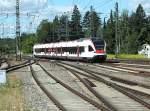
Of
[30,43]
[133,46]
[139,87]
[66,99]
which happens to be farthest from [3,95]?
[30,43]

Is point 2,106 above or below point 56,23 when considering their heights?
below

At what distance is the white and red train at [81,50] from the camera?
5169cm

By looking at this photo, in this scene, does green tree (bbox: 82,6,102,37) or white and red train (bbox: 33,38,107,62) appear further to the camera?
green tree (bbox: 82,6,102,37)

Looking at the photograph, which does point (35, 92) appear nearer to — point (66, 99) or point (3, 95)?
point (3, 95)

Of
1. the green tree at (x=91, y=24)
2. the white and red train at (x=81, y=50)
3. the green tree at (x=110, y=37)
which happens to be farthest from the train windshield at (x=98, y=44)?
the green tree at (x=110, y=37)

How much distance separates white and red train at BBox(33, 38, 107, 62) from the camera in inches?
2035

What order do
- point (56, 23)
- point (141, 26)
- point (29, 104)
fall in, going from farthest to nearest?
point (56, 23) < point (141, 26) < point (29, 104)

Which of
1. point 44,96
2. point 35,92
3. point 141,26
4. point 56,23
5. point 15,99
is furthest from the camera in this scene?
point 56,23

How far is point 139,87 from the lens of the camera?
20.9 meters

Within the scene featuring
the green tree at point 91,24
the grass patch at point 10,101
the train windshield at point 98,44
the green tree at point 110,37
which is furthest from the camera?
the green tree at point 110,37

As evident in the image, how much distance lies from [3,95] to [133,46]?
109 m

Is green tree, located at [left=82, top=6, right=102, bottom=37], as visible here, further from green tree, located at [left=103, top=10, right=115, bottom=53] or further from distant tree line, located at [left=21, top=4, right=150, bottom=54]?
green tree, located at [left=103, top=10, right=115, bottom=53]

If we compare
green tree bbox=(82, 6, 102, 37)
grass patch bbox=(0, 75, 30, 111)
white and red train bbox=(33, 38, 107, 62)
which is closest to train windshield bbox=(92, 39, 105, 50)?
white and red train bbox=(33, 38, 107, 62)

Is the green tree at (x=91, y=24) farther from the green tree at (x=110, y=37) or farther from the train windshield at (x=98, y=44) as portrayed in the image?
the train windshield at (x=98, y=44)
